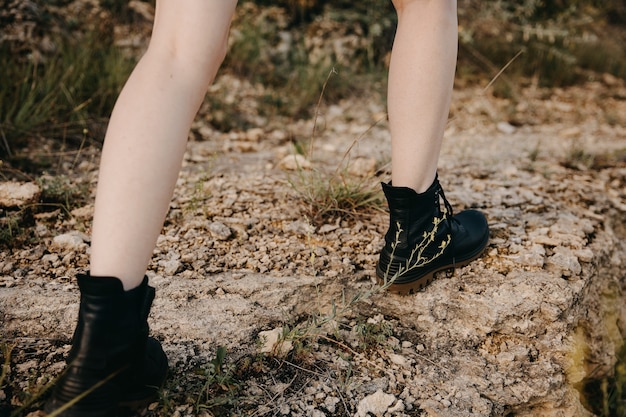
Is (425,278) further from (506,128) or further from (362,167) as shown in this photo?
(506,128)

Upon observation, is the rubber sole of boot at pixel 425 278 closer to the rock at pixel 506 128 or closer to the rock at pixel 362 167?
the rock at pixel 362 167

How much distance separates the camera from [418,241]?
1548 millimetres

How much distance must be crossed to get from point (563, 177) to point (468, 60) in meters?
2.24

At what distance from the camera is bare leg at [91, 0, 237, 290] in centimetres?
102

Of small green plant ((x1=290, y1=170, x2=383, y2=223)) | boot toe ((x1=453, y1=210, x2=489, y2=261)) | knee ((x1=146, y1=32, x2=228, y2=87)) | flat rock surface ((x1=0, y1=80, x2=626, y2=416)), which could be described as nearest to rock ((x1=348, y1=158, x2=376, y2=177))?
flat rock surface ((x1=0, y1=80, x2=626, y2=416))

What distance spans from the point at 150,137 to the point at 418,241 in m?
0.84

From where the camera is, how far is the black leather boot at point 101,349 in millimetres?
1014

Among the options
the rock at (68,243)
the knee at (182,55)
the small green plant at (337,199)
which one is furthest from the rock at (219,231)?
the knee at (182,55)

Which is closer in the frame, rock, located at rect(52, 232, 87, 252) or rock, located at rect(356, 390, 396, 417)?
rock, located at rect(356, 390, 396, 417)

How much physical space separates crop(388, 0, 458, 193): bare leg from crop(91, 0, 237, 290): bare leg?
1.79 ft

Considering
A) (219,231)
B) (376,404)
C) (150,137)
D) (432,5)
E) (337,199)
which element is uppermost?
(432,5)

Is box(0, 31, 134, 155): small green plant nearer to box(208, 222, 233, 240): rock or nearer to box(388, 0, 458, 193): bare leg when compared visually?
box(208, 222, 233, 240): rock

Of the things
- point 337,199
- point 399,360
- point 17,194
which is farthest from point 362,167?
point 17,194

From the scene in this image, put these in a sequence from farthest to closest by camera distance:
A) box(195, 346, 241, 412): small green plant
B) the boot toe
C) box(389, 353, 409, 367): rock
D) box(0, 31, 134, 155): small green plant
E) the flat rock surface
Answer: box(0, 31, 134, 155): small green plant
the boot toe
box(389, 353, 409, 367): rock
the flat rock surface
box(195, 346, 241, 412): small green plant
